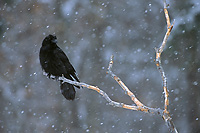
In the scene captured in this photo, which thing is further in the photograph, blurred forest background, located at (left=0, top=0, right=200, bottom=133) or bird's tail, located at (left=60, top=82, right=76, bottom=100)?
blurred forest background, located at (left=0, top=0, right=200, bottom=133)

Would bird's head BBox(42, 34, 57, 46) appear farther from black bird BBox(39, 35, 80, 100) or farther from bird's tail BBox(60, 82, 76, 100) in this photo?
bird's tail BBox(60, 82, 76, 100)

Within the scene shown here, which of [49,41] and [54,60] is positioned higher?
[49,41]

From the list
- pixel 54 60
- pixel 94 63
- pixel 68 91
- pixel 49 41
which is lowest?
pixel 68 91

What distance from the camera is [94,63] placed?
932cm

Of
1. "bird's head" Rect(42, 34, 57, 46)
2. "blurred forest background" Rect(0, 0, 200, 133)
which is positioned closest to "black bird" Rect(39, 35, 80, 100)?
"bird's head" Rect(42, 34, 57, 46)

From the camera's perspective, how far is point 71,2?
30.3 feet

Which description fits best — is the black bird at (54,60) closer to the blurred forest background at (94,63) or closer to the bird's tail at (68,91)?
the bird's tail at (68,91)

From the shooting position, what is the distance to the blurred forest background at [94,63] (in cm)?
886

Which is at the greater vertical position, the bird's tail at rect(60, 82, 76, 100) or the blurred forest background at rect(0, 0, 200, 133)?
the blurred forest background at rect(0, 0, 200, 133)

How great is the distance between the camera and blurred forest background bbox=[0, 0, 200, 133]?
886 centimetres

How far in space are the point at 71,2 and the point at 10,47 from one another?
85.4 inches

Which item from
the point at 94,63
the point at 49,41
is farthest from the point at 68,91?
the point at 94,63

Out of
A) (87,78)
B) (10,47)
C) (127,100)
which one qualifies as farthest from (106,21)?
(10,47)

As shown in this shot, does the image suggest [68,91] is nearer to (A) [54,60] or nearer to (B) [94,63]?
(A) [54,60]
